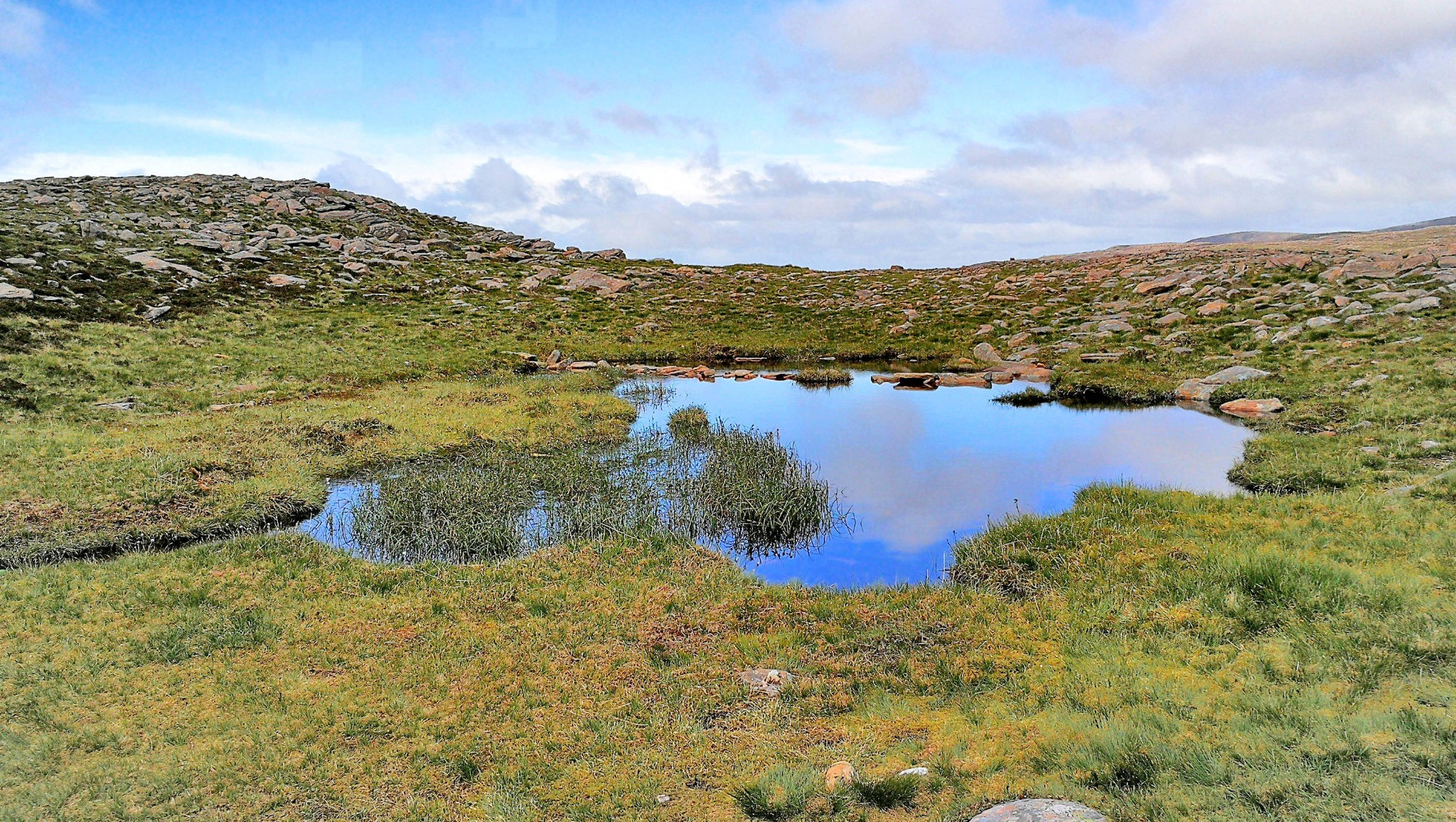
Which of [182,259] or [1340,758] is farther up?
[182,259]

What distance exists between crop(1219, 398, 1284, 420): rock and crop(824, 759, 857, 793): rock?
77.9 feet

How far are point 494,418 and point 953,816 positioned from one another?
22940 mm

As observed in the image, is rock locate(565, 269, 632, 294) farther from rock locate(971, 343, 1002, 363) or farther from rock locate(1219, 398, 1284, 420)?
rock locate(1219, 398, 1284, 420)

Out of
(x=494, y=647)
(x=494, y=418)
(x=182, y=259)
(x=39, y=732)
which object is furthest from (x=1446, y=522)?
(x=182, y=259)

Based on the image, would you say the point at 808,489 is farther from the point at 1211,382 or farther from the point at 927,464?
the point at 1211,382

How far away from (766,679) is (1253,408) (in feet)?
79.5

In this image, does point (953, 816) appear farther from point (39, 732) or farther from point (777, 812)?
point (39, 732)

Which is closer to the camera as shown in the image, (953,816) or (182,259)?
(953,816)

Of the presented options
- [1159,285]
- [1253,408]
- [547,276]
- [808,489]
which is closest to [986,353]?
[1159,285]

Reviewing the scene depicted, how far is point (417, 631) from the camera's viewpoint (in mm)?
11922

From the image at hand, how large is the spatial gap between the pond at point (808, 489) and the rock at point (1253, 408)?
2.49 ft

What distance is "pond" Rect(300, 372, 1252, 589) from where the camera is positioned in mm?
16484

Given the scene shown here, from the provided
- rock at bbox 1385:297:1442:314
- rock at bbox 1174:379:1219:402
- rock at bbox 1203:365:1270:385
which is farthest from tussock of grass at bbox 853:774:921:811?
rock at bbox 1385:297:1442:314

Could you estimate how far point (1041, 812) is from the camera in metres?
6.77
